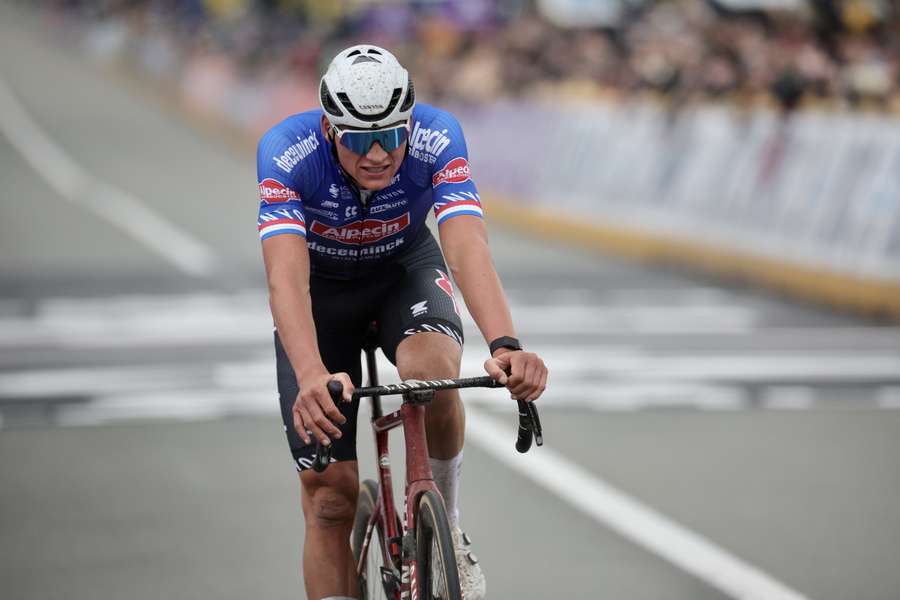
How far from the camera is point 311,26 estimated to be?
43.9 m

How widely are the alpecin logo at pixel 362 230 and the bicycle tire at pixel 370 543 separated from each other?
95cm

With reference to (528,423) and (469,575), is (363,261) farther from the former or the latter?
(469,575)

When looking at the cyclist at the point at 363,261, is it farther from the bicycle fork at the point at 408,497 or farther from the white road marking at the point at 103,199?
the white road marking at the point at 103,199

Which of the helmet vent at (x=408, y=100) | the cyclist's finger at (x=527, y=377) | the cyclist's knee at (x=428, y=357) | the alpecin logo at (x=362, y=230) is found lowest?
the cyclist's finger at (x=527, y=377)

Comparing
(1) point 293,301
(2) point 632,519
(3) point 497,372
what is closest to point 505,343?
(3) point 497,372

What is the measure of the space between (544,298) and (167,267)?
16.3 ft

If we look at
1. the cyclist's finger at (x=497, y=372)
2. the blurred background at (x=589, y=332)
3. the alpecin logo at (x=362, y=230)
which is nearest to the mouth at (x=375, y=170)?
the alpecin logo at (x=362, y=230)

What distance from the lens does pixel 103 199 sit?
26.6 m

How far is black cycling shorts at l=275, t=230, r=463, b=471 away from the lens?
562 centimetres

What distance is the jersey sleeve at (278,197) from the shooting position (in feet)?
17.4

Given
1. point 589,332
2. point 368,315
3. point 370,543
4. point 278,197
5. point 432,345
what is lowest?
point 370,543

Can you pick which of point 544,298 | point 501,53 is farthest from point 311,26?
point 544,298

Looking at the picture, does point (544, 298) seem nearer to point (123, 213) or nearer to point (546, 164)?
point (546, 164)

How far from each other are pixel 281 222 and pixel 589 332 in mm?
8745
